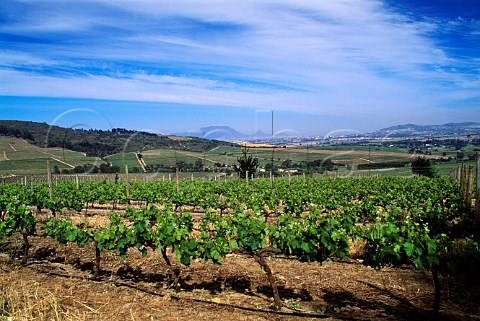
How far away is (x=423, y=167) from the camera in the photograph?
35844 millimetres

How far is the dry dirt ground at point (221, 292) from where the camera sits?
206 inches

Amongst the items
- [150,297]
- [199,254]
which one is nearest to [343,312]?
[199,254]

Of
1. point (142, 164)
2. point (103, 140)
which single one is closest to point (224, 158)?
point (142, 164)

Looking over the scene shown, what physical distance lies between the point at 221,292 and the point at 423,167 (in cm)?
3449

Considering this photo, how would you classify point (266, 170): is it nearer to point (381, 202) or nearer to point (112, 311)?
point (381, 202)

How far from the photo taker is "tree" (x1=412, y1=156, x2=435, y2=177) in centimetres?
3564

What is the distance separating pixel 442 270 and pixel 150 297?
4282mm

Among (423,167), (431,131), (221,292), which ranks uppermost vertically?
(431,131)

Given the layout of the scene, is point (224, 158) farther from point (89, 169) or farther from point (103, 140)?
point (103, 140)

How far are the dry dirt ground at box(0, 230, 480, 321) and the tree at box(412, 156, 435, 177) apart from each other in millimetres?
31660

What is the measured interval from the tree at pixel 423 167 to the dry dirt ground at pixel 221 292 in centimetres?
3166

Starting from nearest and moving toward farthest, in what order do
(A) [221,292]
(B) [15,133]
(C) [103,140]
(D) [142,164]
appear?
(A) [221,292]
(D) [142,164]
(C) [103,140]
(B) [15,133]

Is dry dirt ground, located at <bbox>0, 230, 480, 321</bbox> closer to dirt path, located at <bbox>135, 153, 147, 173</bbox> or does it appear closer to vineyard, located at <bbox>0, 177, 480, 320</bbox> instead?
vineyard, located at <bbox>0, 177, 480, 320</bbox>

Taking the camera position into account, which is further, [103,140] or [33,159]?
[103,140]
